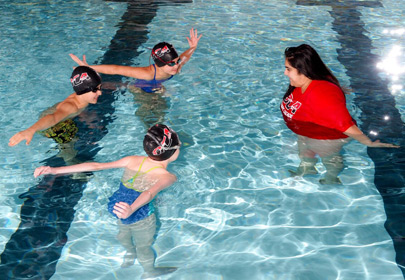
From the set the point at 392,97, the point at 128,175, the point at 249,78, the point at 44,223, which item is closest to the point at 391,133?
the point at 392,97

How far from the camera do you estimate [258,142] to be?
4801mm

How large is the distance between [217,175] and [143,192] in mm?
1147

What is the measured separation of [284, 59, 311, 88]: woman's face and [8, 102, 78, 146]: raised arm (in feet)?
7.93

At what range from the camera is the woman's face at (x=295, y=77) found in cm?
397

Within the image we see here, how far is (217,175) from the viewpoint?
427cm

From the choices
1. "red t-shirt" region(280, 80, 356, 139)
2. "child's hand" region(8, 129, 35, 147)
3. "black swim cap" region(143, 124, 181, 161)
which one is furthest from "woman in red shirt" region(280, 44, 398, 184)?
"child's hand" region(8, 129, 35, 147)

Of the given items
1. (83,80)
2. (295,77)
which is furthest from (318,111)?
(83,80)

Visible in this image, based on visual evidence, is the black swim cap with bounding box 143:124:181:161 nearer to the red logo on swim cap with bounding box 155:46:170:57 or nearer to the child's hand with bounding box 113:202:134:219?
the child's hand with bounding box 113:202:134:219

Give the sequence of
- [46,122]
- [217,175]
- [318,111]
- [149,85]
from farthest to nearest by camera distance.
→ 1. [149,85]
2. [217,175]
3. [46,122]
4. [318,111]

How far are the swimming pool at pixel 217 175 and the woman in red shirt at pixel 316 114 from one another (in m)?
0.18

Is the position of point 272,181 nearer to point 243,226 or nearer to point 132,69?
point 243,226

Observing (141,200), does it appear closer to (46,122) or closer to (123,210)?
(123,210)

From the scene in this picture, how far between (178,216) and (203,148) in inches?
46.7

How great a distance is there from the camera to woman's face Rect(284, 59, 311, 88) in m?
3.97
